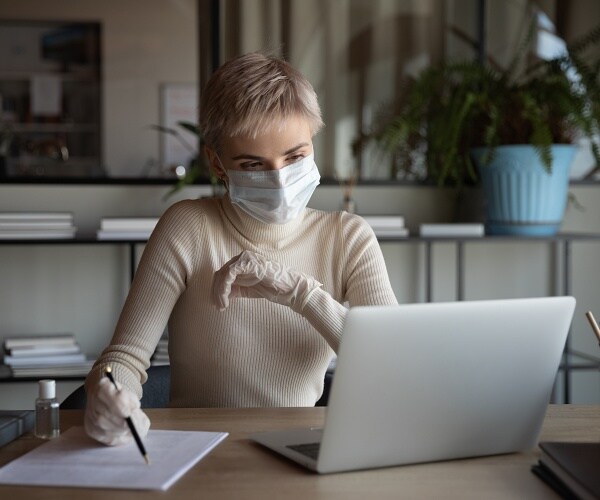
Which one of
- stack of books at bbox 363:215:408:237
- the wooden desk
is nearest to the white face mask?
the wooden desk

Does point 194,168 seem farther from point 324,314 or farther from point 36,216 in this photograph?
point 324,314

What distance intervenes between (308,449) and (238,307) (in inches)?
23.5

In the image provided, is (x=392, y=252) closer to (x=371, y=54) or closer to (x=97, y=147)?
(x=371, y=54)

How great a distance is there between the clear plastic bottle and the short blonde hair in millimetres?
601

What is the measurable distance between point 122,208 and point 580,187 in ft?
5.70

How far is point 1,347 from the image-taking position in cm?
319

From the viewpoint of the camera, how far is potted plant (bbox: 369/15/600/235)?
3.06 meters

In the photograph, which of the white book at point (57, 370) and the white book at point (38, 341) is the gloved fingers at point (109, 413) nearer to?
the white book at point (57, 370)

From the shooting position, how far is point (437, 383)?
112 centimetres

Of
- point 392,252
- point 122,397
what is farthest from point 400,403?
point 392,252

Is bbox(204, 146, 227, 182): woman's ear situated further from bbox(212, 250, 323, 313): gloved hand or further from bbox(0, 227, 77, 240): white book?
bbox(0, 227, 77, 240): white book

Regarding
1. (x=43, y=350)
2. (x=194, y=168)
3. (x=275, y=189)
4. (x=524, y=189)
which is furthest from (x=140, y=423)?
(x=524, y=189)

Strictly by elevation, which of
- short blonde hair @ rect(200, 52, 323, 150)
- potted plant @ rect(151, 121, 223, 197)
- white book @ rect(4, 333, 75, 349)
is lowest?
white book @ rect(4, 333, 75, 349)

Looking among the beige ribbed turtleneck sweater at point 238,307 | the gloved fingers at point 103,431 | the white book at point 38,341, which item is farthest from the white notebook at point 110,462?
the white book at point 38,341
